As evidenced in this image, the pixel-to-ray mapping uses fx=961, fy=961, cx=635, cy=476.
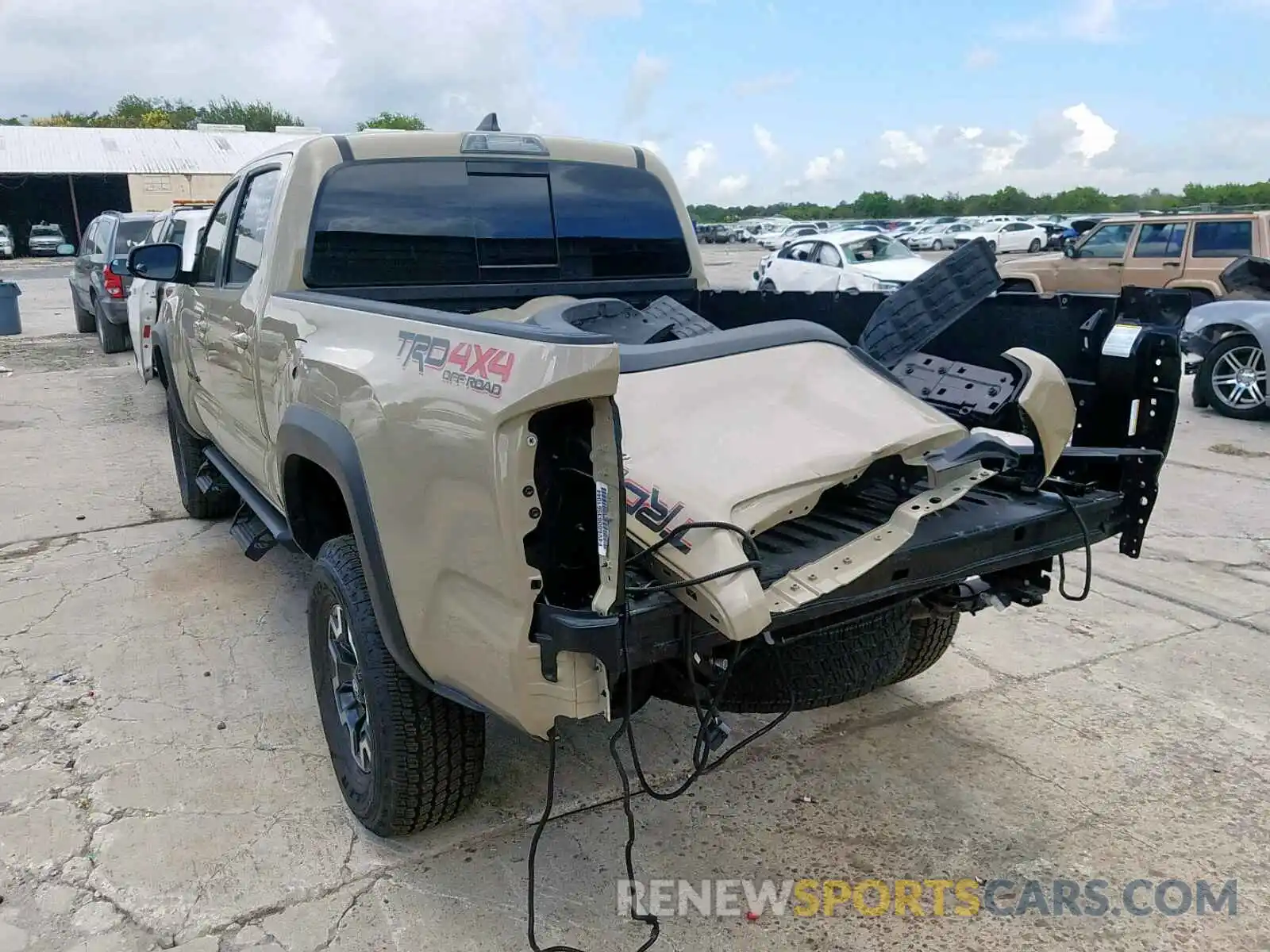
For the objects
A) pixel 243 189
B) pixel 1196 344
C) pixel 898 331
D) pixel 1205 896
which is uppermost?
pixel 243 189

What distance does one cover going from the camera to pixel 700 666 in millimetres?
2410

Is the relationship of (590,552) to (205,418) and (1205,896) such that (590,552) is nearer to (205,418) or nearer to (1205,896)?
(1205,896)

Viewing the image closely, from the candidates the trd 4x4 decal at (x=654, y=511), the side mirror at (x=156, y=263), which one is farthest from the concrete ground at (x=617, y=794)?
the side mirror at (x=156, y=263)

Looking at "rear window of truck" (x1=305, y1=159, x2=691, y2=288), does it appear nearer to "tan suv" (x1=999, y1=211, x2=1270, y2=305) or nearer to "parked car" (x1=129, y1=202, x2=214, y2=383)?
"parked car" (x1=129, y1=202, x2=214, y2=383)

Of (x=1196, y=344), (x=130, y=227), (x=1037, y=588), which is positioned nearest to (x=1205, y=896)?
(x=1037, y=588)

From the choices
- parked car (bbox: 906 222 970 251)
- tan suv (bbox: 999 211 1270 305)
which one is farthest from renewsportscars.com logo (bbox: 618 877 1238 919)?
parked car (bbox: 906 222 970 251)

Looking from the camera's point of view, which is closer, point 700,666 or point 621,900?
point 700,666

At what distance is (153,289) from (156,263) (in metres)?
4.25

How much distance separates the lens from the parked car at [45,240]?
128 feet

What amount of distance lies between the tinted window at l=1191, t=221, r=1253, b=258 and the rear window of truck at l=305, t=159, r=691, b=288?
10.8m

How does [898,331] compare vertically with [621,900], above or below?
above

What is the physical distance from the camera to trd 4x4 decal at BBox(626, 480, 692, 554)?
2.19 m

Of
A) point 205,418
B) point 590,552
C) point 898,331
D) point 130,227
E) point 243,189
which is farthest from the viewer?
point 130,227

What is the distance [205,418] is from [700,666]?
356 cm
